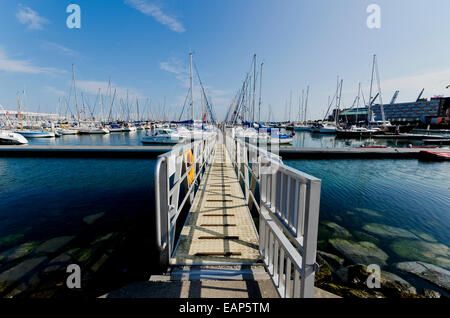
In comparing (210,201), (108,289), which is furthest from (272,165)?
(108,289)

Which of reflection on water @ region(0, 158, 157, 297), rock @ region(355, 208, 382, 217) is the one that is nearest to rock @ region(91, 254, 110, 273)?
reflection on water @ region(0, 158, 157, 297)

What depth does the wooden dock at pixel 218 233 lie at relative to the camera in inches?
117

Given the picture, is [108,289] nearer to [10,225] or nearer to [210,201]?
[210,201]

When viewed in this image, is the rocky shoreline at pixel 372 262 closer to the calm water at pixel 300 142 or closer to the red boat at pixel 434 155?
the red boat at pixel 434 155

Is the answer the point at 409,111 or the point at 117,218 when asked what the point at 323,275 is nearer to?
the point at 117,218

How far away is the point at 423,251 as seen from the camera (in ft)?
15.8

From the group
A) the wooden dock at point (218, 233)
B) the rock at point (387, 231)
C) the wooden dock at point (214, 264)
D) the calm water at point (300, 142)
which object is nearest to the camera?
the wooden dock at point (214, 264)

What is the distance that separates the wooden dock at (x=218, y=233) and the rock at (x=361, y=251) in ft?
8.35

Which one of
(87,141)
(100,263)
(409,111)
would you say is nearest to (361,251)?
(100,263)

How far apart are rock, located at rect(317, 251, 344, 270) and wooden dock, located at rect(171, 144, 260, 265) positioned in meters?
1.97

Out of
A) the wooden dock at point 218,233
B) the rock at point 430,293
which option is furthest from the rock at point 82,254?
the rock at point 430,293

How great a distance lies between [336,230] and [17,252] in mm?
7911

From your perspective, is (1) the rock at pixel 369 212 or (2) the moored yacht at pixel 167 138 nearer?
(1) the rock at pixel 369 212
